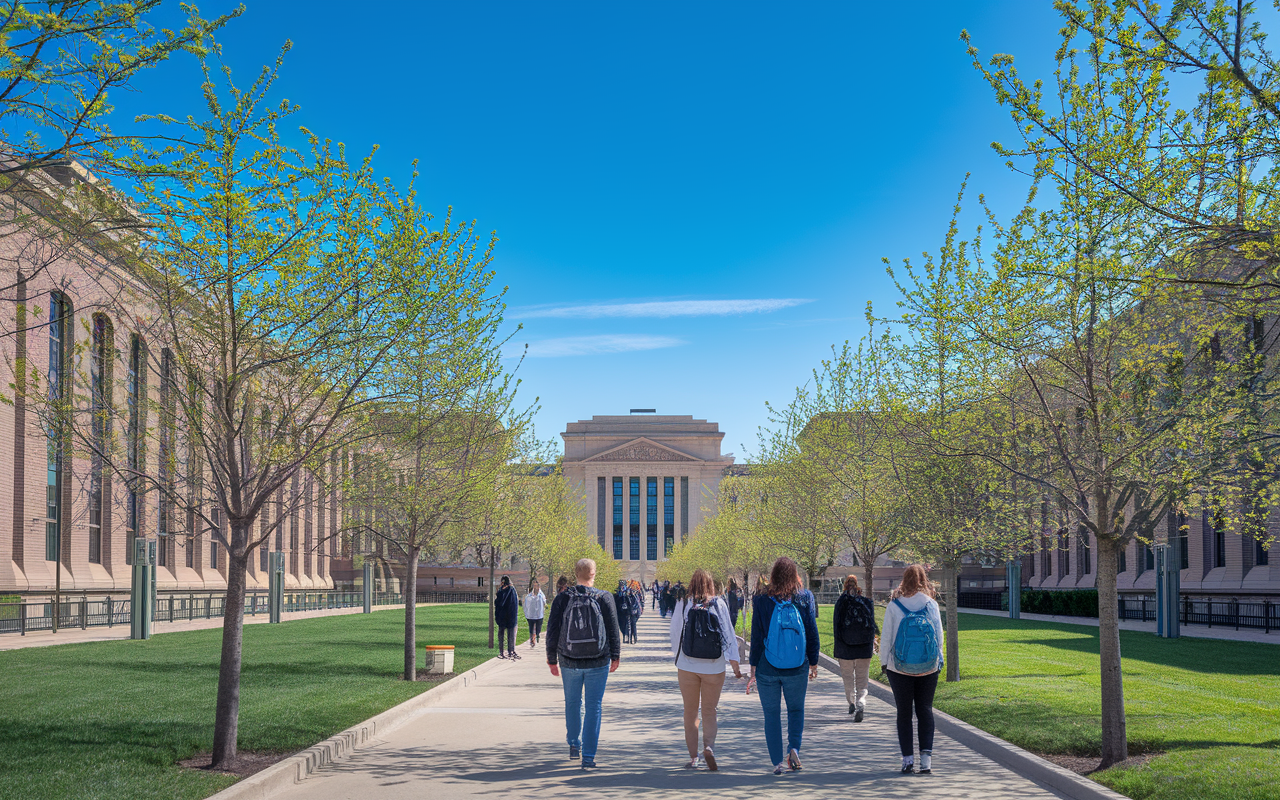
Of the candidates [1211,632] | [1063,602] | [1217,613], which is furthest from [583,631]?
[1063,602]

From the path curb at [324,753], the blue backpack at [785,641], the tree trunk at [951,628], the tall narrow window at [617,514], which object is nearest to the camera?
the path curb at [324,753]

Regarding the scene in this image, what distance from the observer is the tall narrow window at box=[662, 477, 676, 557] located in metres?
129

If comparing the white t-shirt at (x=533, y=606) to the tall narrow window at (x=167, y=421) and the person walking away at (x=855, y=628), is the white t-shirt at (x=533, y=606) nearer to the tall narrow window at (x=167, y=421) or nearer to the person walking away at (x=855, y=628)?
the person walking away at (x=855, y=628)

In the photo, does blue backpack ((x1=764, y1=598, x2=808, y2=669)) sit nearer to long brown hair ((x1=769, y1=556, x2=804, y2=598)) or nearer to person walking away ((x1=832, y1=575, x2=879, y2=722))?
long brown hair ((x1=769, y1=556, x2=804, y2=598))

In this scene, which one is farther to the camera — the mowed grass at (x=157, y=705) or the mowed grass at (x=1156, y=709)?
the mowed grass at (x=1156, y=709)

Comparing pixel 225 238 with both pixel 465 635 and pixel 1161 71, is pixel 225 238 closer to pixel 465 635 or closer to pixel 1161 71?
pixel 1161 71

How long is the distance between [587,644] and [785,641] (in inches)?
72.8

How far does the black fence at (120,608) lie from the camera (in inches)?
1211

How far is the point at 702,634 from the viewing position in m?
9.68

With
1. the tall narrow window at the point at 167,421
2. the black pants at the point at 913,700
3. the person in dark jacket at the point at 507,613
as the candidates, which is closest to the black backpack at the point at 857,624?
the black pants at the point at 913,700

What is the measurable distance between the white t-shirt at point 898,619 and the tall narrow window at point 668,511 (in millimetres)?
119017

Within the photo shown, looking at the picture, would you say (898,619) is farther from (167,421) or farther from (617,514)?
(617,514)

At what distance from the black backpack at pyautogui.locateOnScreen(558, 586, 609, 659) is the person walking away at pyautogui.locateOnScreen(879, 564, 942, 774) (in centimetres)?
266

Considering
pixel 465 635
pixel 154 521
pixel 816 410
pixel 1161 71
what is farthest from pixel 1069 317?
pixel 154 521
